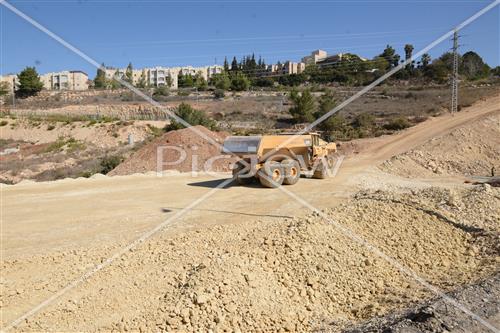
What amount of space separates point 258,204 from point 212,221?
2.00 m

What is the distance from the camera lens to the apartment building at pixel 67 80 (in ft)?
366

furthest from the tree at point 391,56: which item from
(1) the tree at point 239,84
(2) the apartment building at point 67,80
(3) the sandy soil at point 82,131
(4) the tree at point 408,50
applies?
(2) the apartment building at point 67,80

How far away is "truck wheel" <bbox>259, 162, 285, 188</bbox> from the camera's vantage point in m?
13.6

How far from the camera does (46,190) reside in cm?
1478

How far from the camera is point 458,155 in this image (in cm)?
2184

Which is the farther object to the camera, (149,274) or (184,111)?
(184,111)

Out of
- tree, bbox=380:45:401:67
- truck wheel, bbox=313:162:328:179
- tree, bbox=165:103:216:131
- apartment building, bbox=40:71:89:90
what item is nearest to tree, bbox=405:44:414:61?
tree, bbox=380:45:401:67

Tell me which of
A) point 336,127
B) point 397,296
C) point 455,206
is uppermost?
point 336,127

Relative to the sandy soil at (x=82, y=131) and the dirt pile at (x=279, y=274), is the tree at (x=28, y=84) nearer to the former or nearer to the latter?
the sandy soil at (x=82, y=131)

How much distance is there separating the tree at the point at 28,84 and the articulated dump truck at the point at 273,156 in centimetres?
6836

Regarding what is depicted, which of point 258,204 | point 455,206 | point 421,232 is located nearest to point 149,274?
point 258,204

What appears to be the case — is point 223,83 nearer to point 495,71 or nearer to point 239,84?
point 239,84

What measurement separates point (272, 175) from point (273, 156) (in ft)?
2.10

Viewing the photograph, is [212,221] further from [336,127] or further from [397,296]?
[336,127]
